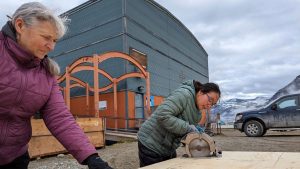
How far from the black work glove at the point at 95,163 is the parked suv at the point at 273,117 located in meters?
13.8

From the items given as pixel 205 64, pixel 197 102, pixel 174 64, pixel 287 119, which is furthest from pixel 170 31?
pixel 197 102

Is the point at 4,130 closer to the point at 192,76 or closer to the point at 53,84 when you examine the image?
the point at 53,84

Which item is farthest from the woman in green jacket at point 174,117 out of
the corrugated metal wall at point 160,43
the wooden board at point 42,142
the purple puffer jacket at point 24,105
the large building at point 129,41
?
the corrugated metal wall at point 160,43

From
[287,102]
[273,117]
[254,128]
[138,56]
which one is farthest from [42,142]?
[138,56]

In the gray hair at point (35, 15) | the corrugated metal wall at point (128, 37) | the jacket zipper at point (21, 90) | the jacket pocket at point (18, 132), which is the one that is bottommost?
the jacket pocket at point (18, 132)

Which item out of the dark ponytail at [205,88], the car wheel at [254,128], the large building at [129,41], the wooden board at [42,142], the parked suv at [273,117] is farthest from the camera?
the large building at [129,41]

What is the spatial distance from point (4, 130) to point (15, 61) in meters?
0.36

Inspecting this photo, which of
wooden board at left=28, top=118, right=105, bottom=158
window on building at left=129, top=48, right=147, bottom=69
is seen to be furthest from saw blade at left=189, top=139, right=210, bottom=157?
window on building at left=129, top=48, right=147, bottom=69

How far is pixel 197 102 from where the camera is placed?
3.34 metres

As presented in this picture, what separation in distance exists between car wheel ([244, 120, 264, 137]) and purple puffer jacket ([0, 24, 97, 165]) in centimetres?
1385

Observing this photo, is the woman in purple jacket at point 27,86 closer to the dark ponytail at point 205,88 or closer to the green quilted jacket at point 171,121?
the green quilted jacket at point 171,121

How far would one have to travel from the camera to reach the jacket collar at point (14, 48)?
1.95 metres

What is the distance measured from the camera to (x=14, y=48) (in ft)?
6.38

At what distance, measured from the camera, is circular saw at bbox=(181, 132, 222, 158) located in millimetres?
3193
